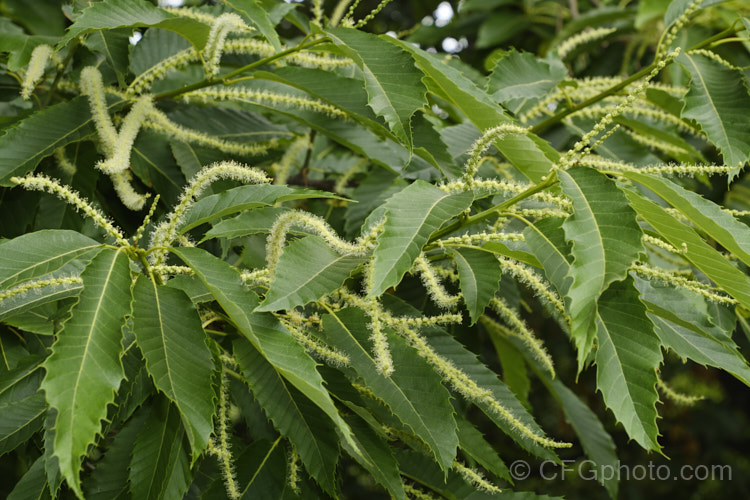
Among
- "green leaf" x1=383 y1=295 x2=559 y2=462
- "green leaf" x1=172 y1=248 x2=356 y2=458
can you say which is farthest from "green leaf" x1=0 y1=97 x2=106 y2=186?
"green leaf" x1=383 y1=295 x2=559 y2=462

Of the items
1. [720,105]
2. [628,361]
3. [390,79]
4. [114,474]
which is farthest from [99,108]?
[720,105]

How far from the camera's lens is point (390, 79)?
138cm

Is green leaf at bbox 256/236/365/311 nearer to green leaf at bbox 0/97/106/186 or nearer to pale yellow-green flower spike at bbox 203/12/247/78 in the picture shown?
pale yellow-green flower spike at bbox 203/12/247/78

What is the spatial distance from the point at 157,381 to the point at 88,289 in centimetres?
17

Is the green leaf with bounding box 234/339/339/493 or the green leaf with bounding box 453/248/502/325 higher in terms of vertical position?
the green leaf with bounding box 453/248/502/325

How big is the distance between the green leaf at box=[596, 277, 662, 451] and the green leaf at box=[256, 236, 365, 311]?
0.43 metres

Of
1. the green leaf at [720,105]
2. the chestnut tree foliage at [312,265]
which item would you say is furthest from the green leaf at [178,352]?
the green leaf at [720,105]

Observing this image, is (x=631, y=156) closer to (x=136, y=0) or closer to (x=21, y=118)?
(x=136, y=0)

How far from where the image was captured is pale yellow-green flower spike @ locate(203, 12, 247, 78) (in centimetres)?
147

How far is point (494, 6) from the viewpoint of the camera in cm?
368

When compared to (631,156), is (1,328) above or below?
below

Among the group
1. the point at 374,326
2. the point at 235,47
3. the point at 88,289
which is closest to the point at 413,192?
the point at 374,326

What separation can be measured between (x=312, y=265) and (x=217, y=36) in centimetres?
63

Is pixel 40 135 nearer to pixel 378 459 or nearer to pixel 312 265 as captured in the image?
pixel 312 265
